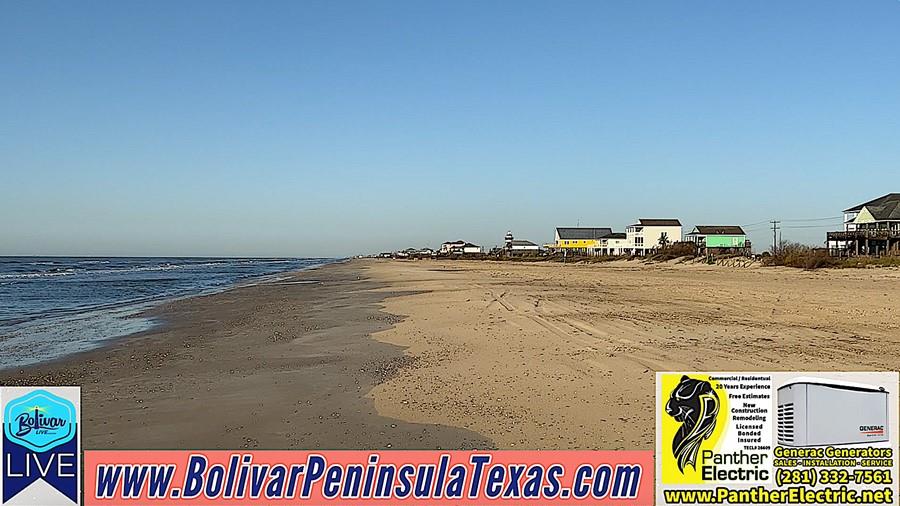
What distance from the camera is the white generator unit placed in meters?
3.88

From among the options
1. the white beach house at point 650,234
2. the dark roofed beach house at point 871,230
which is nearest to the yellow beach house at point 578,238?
the white beach house at point 650,234

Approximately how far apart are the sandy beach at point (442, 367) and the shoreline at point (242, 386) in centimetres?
3

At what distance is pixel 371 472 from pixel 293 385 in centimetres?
354

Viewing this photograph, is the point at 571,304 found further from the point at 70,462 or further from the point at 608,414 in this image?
the point at 70,462

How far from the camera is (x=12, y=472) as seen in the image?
440 centimetres

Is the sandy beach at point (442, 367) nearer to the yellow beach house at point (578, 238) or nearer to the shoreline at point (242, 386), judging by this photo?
the shoreline at point (242, 386)

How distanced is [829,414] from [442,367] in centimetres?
567

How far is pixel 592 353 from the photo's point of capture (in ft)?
30.8

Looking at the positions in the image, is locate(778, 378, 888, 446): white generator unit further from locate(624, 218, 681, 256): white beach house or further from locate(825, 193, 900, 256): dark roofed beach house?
locate(624, 218, 681, 256): white beach house

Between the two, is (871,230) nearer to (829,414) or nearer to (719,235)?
(719,235)

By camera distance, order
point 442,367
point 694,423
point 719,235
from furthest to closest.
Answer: point 719,235, point 442,367, point 694,423

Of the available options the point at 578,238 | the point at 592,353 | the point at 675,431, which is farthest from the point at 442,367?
the point at 578,238

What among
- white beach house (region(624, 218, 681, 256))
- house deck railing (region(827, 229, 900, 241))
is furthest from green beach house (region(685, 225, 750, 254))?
house deck railing (region(827, 229, 900, 241))

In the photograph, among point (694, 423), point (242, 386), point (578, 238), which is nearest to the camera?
point (694, 423)
